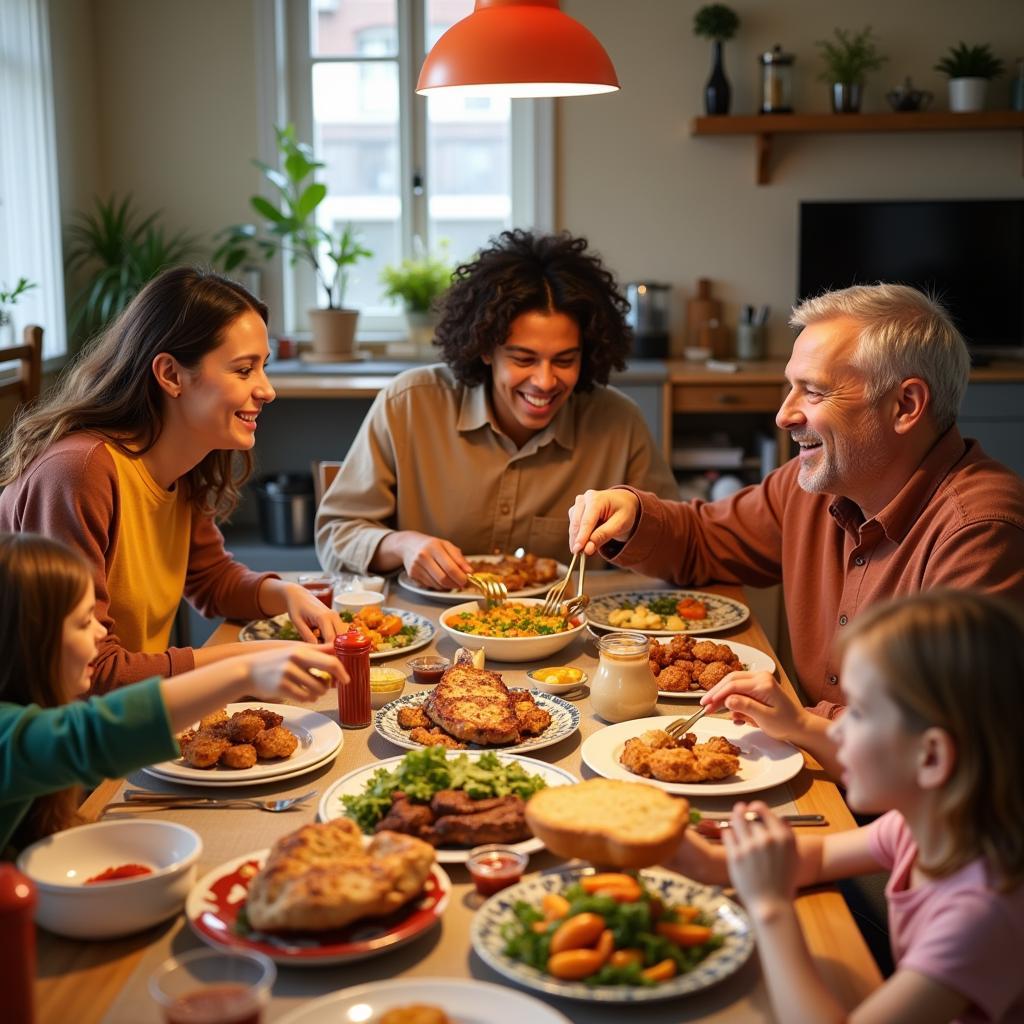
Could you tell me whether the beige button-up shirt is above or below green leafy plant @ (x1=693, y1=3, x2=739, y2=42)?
below

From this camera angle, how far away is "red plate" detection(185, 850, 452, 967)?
120cm

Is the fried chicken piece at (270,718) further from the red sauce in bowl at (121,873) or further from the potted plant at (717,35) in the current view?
the potted plant at (717,35)

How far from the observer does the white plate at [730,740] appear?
1.62m

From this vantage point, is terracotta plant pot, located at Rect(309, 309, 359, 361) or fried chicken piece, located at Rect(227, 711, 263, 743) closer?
fried chicken piece, located at Rect(227, 711, 263, 743)

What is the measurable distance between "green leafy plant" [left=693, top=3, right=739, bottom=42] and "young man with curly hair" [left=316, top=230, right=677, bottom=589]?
7.66 feet

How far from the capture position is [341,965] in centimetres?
123

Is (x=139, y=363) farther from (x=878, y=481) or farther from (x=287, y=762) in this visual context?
(x=878, y=481)

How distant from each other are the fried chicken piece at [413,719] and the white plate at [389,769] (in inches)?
3.8

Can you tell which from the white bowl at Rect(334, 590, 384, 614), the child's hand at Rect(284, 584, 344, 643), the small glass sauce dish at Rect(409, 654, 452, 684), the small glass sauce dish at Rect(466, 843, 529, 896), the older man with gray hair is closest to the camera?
the small glass sauce dish at Rect(466, 843, 529, 896)

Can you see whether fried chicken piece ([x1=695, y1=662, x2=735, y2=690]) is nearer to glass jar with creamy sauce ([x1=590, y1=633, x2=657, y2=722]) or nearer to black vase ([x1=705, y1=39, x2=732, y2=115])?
glass jar with creamy sauce ([x1=590, y1=633, x2=657, y2=722])

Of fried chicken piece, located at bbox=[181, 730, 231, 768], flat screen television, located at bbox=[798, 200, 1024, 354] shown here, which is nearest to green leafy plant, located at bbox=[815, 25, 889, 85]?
flat screen television, located at bbox=[798, 200, 1024, 354]

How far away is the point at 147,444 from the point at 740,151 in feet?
11.8

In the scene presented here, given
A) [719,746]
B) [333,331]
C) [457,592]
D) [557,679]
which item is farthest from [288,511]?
[719,746]

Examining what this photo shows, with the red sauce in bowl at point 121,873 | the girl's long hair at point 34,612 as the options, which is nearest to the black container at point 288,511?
the girl's long hair at point 34,612
